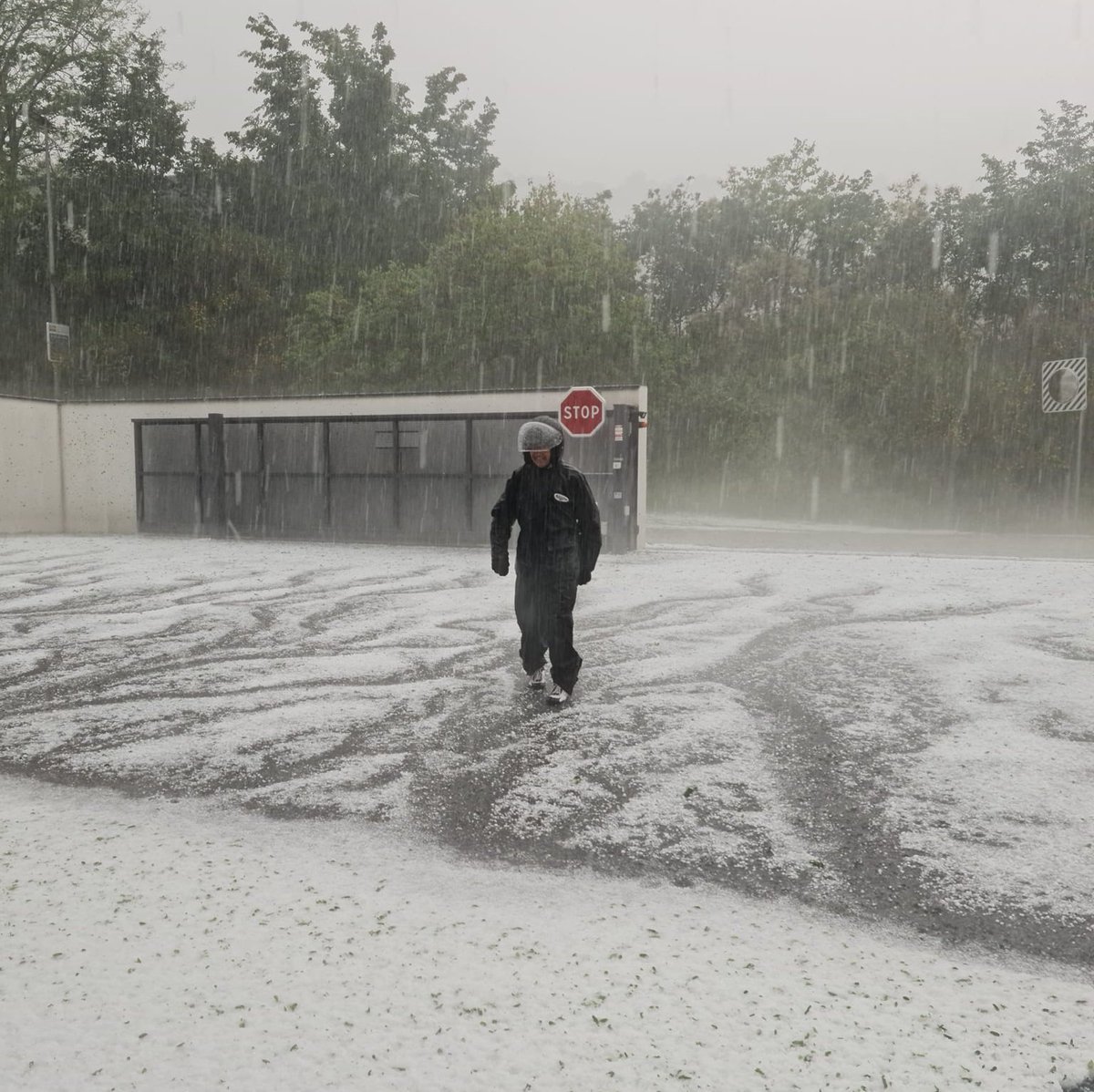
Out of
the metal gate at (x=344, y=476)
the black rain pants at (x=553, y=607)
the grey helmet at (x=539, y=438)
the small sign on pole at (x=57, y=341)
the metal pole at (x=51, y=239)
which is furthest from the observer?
the metal pole at (x=51, y=239)

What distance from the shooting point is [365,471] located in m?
19.2

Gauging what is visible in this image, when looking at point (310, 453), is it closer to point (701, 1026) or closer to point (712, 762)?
point (712, 762)

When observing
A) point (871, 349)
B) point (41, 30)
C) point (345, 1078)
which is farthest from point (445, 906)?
point (41, 30)

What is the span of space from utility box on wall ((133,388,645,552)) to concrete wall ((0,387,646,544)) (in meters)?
0.30

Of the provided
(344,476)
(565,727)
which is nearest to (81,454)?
(344,476)

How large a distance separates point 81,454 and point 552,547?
18402mm

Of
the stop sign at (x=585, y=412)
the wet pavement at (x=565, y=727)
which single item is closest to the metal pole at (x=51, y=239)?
the stop sign at (x=585, y=412)

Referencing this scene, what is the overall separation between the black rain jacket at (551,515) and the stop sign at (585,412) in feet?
32.6

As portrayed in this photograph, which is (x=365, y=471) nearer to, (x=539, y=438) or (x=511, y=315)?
(x=539, y=438)

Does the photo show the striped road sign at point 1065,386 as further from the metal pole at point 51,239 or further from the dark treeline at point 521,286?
the metal pole at point 51,239

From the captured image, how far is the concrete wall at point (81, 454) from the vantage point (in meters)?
19.9

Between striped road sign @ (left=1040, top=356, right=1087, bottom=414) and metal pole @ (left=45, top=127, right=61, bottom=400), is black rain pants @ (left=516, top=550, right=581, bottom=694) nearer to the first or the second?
striped road sign @ (left=1040, top=356, right=1087, bottom=414)

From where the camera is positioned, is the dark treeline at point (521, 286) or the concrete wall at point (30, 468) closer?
the concrete wall at point (30, 468)

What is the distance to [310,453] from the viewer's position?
19641mm
